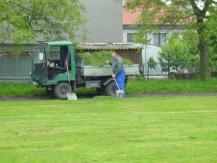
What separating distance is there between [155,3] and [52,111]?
15711mm

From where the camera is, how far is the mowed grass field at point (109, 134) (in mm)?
10422

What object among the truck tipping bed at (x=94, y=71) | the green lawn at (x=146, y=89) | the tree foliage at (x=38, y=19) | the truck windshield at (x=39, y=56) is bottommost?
the green lawn at (x=146, y=89)

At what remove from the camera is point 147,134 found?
42.8ft

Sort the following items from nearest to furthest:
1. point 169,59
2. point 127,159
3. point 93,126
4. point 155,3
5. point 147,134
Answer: point 127,159 < point 147,134 < point 93,126 < point 155,3 < point 169,59

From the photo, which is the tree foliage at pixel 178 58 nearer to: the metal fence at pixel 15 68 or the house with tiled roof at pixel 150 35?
the house with tiled roof at pixel 150 35

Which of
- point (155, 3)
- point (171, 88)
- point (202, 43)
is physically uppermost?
Answer: point (155, 3)

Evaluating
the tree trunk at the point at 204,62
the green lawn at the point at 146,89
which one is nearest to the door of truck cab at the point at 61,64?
the green lawn at the point at 146,89

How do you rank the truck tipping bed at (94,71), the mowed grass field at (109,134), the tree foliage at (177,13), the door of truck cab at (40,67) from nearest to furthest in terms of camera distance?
1. the mowed grass field at (109,134)
2. the door of truck cab at (40,67)
3. the truck tipping bed at (94,71)
4. the tree foliage at (177,13)

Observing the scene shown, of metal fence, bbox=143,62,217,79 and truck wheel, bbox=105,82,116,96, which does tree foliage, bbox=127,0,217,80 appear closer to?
truck wheel, bbox=105,82,116,96

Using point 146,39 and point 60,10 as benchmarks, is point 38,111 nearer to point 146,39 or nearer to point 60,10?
point 60,10

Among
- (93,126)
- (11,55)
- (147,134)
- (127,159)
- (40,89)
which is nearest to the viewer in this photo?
(127,159)

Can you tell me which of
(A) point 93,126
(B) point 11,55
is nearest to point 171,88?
(B) point 11,55

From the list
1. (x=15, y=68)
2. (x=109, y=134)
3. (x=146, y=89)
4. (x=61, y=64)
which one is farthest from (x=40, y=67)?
(x=109, y=134)

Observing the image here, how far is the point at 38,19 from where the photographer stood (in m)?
32.2
